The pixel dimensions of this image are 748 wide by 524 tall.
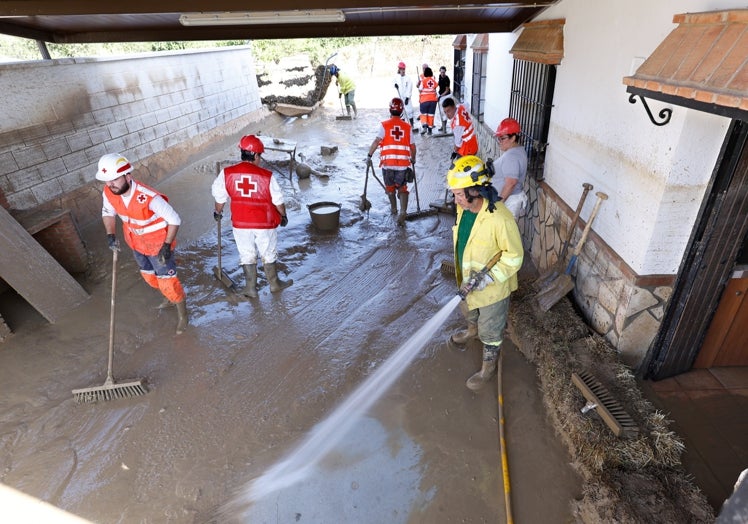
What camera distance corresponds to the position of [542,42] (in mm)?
4996

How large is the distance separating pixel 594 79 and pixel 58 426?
18.8ft

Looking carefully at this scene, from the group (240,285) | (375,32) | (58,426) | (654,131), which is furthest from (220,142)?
(654,131)

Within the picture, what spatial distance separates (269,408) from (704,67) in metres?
3.84

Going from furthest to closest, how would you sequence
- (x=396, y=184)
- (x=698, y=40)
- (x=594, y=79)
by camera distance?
(x=396, y=184), (x=594, y=79), (x=698, y=40)

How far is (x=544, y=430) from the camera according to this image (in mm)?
3441

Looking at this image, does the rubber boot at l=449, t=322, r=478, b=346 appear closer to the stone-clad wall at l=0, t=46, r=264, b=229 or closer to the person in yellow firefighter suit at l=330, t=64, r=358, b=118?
the stone-clad wall at l=0, t=46, r=264, b=229

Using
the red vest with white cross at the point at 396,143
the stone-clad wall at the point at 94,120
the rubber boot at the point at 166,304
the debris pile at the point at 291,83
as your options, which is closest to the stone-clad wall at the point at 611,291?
the red vest with white cross at the point at 396,143

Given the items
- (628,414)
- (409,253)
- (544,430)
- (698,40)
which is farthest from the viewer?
(409,253)

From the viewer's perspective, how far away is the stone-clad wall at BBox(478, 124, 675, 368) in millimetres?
3391

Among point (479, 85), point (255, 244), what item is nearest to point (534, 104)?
point (255, 244)

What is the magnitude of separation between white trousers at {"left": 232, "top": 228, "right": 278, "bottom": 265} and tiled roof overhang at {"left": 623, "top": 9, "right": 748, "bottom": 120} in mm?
3916

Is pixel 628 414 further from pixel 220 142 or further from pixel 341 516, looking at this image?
pixel 220 142

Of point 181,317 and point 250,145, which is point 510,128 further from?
point 181,317

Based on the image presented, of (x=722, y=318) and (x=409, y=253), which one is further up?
(x=722, y=318)
